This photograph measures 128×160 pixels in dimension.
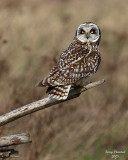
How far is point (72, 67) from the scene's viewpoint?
504 cm

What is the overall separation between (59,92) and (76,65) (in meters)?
0.58

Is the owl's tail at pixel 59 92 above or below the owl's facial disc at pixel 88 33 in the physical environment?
below

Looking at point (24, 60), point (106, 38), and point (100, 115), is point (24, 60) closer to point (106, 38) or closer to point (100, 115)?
point (106, 38)

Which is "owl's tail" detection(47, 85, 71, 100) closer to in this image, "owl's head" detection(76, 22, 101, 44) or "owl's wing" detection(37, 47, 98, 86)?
"owl's wing" detection(37, 47, 98, 86)

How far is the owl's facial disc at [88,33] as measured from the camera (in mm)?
5496

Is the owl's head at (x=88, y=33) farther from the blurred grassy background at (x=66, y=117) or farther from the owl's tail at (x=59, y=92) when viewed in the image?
the owl's tail at (x=59, y=92)

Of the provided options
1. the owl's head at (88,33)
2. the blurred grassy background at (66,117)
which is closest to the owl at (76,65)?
the owl's head at (88,33)

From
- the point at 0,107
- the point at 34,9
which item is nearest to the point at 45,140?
the point at 0,107

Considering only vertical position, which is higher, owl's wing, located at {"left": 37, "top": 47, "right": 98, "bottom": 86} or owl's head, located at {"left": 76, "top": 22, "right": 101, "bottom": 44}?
owl's head, located at {"left": 76, "top": 22, "right": 101, "bottom": 44}

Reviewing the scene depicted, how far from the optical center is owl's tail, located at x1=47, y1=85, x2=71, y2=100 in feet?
14.8

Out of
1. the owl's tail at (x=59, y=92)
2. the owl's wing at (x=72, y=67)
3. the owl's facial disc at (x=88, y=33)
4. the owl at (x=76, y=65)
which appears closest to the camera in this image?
the owl's tail at (x=59, y=92)

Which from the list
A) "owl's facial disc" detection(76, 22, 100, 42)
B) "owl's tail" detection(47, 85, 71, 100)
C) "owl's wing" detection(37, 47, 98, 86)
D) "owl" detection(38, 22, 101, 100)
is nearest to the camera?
Answer: "owl's tail" detection(47, 85, 71, 100)

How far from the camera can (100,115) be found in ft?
19.6

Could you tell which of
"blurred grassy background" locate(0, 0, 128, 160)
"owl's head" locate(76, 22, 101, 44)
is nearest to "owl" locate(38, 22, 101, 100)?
"owl's head" locate(76, 22, 101, 44)
